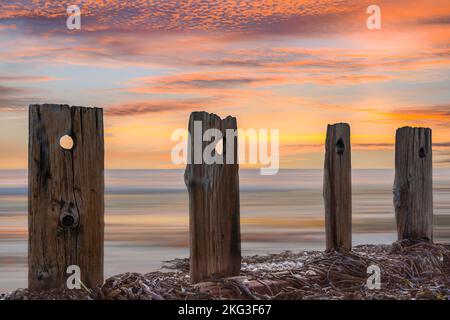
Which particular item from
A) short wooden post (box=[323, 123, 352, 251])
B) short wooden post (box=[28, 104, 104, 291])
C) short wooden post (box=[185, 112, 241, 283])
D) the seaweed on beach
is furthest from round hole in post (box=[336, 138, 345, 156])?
short wooden post (box=[28, 104, 104, 291])

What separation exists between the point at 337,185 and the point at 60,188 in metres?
3.81

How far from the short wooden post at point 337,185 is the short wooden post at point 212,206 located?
79.5 inches

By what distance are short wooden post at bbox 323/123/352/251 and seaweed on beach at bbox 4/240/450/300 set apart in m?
0.30

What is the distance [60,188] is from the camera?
671 cm

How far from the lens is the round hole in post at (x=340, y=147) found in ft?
29.3

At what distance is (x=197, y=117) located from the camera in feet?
23.5

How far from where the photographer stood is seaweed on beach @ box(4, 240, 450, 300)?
273 inches

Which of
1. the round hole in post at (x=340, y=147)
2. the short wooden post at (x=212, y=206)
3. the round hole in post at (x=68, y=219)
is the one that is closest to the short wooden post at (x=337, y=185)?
the round hole in post at (x=340, y=147)

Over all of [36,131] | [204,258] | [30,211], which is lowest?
[204,258]

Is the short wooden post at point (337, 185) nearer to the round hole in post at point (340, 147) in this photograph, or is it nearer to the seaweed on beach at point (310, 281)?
the round hole in post at point (340, 147)

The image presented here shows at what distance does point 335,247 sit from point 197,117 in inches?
115

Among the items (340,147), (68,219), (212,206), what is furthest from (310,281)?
(68,219)
